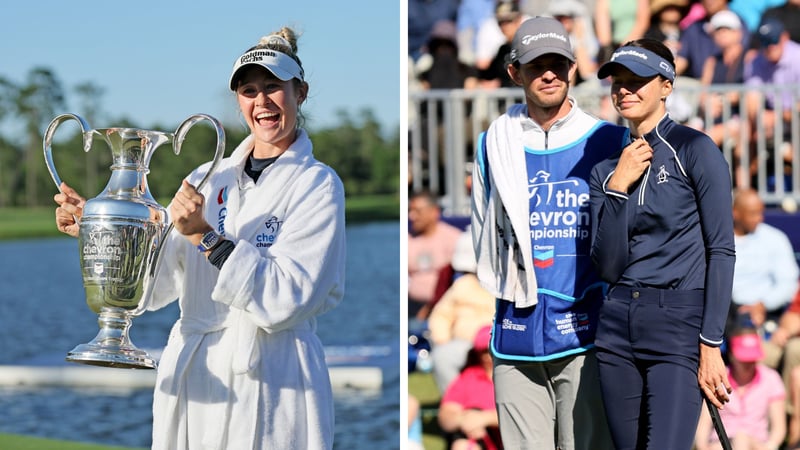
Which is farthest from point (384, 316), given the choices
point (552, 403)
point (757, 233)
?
point (552, 403)

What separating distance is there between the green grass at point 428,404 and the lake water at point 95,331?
651cm

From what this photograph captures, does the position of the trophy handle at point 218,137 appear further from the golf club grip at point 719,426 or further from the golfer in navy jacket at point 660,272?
the golf club grip at point 719,426

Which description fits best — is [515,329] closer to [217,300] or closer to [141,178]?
[217,300]

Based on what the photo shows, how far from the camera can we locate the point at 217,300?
3.22 m

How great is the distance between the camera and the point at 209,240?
321cm

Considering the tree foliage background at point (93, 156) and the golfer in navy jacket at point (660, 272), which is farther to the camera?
the tree foliage background at point (93, 156)

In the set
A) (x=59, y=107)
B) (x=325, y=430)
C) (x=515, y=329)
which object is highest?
(x=59, y=107)

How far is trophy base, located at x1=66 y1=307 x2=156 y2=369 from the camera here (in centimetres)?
328

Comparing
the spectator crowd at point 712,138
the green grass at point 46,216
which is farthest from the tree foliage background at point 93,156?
the spectator crowd at point 712,138

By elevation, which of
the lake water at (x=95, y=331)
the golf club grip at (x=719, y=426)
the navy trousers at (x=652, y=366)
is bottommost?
the lake water at (x=95, y=331)

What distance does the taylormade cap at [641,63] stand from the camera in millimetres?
3380

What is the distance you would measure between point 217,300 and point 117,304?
0.35 m

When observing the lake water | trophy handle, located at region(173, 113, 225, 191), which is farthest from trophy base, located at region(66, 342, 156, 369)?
the lake water

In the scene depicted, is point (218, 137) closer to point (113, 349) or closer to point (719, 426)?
point (113, 349)
